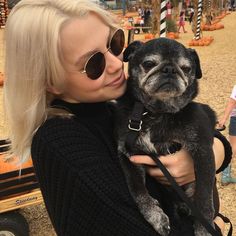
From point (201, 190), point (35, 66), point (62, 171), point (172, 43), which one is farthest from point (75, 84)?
point (201, 190)

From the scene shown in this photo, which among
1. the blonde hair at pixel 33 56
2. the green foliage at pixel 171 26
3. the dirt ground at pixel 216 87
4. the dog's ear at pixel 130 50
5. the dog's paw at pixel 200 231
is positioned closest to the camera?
the blonde hair at pixel 33 56

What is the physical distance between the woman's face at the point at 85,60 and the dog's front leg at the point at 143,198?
13.5 inches

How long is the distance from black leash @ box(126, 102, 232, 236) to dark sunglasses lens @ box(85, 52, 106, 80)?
29cm

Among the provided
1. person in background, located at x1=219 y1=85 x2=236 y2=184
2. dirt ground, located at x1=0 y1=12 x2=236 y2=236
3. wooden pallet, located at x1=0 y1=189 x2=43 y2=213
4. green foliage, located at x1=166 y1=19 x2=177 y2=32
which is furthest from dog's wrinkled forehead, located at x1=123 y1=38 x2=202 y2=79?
green foliage, located at x1=166 y1=19 x2=177 y2=32

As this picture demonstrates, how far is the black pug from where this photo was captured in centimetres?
184

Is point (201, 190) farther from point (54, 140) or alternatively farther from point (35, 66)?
point (35, 66)

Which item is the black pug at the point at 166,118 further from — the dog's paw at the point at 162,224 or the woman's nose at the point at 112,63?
the woman's nose at the point at 112,63

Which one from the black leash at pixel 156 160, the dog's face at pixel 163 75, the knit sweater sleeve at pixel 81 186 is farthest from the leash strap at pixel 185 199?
the dog's face at pixel 163 75

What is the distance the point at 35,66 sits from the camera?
1.65 m

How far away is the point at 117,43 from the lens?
1.92m

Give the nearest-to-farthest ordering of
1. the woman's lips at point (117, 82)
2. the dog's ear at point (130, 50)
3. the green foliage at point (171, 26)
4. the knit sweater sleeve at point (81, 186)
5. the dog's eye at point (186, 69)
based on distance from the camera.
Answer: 1. the knit sweater sleeve at point (81, 186)
2. the woman's lips at point (117, 82)
3. the dog's eye at point (186, 69)
4. the dog's ear at point (130, 50)
5. the green foliage at point (171, 26)

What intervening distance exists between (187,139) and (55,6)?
88cm

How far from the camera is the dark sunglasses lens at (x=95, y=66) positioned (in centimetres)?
170

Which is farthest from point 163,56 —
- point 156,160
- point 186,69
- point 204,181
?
point 204,181
